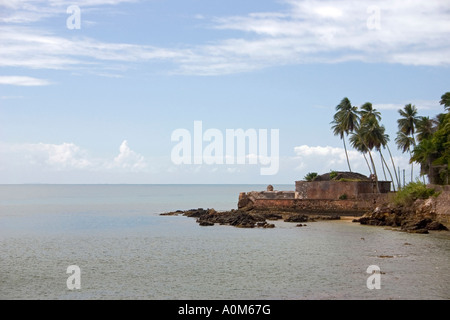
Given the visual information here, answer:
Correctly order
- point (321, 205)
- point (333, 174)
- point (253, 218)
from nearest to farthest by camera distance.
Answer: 1. point (253, 218)
2. point (321, 205)
3. point (333, 174)

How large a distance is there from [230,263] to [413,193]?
23.8 metres

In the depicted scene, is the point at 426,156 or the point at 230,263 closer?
the point at 230,263

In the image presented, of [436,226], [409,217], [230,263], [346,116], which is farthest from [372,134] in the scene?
[230,263]

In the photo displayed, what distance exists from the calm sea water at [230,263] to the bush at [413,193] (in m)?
4.33

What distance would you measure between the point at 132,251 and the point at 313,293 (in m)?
16.2

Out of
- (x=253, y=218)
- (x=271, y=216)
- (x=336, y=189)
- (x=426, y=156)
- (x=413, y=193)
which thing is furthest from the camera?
(x=336, y=189)

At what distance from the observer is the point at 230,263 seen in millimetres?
A: 28188

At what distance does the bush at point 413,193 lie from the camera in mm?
44875

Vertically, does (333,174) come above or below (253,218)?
above

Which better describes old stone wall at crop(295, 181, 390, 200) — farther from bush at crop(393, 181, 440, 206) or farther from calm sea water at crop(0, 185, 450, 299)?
calm sea water at crop(0, 185, 450, 299)

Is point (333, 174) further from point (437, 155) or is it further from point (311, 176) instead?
point (437, 155)

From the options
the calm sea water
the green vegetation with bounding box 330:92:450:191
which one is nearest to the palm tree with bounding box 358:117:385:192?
the green vegetation with bounding box 330:92:450:191

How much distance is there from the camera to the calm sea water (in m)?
20.9
